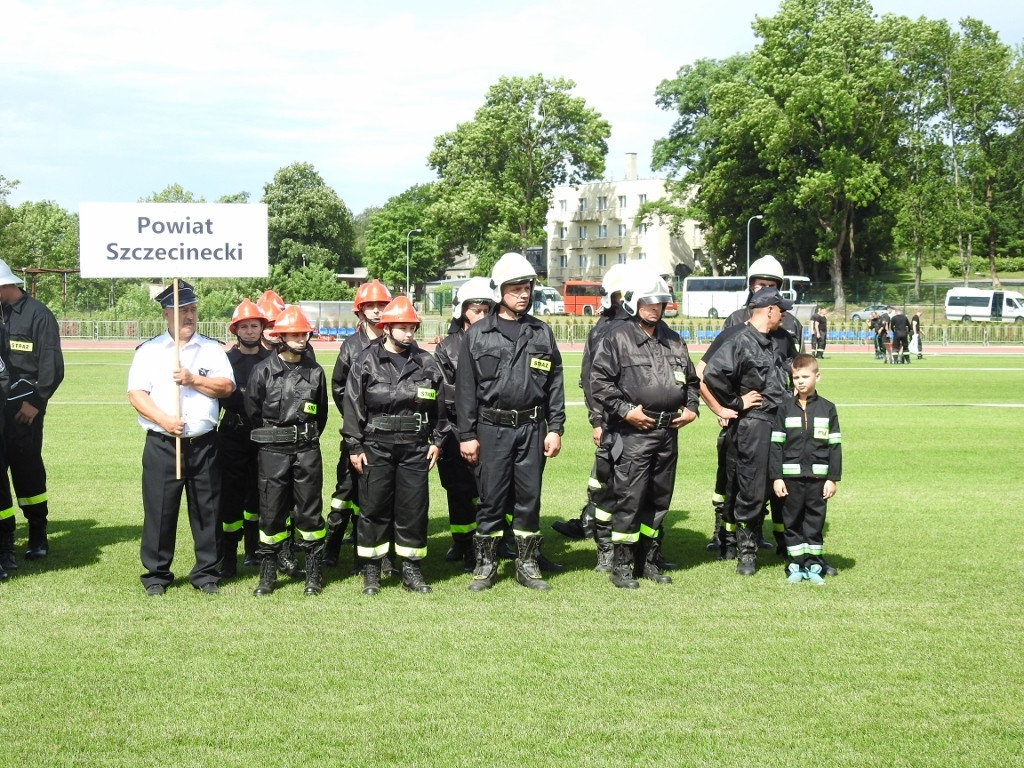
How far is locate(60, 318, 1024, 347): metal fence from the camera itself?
51.0 metres

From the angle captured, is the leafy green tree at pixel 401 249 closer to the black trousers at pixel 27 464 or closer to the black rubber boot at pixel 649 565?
the black trousers at pixel 27 464

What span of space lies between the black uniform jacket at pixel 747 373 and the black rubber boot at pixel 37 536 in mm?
5270

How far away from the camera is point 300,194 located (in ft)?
308

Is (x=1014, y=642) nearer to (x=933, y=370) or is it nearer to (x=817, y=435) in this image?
(x=817, y=435)

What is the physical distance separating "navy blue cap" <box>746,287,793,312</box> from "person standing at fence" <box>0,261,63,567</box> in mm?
5457

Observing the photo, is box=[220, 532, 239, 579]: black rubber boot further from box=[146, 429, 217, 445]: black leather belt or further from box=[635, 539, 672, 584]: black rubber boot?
box=[635, 539, 672, 584]: black rubber boot

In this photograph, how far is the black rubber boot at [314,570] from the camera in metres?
7.27

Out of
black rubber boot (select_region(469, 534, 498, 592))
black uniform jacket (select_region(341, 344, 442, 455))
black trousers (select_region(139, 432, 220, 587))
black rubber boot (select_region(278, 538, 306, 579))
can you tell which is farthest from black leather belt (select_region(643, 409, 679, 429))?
black trousers (select_region(139, 432, 220, 587))

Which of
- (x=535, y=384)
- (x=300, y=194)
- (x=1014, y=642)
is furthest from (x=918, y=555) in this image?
(x=300, y=194)

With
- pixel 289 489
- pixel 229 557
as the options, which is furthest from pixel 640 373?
pixel 229 557

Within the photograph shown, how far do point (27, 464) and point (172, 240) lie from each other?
229cm

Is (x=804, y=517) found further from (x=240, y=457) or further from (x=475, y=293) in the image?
(x=240, y=457)

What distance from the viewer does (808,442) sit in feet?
24.9

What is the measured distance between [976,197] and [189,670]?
75782mm
